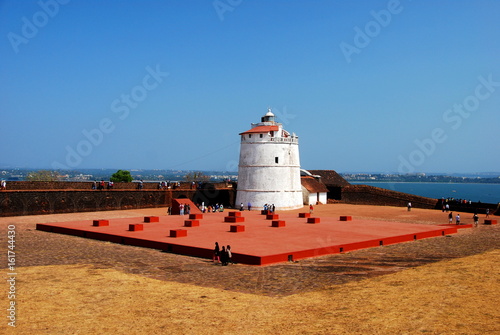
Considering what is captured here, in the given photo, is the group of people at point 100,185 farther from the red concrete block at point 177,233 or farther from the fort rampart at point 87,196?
the red concrete block at point 177,233

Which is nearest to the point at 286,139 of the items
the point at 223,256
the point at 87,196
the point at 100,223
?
the point at 87,196

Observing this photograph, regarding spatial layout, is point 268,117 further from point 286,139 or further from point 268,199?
point 268,199

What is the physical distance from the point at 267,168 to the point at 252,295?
29910 millimetres

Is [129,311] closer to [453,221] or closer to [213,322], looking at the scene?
[213,322]

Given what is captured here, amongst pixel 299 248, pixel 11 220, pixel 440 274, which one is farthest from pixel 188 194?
pixel 440 274

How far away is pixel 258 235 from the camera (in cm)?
2305

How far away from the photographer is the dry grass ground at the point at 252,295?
379 inches

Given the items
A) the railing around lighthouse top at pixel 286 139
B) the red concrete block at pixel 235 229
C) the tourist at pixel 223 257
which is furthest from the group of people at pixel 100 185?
the tourist at pixel 223 257

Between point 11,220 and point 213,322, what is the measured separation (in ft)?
78.3

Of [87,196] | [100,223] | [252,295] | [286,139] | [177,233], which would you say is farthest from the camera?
[286,139]

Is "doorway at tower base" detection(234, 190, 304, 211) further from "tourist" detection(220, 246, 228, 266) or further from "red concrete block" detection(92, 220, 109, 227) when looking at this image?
"tourist" detection(220, 246, 228, 266)

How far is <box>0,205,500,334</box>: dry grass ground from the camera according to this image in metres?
9.62

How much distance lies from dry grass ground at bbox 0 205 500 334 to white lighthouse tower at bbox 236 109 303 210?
22917 millimetres

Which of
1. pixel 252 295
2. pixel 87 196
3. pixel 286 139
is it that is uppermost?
pixel 286 139
